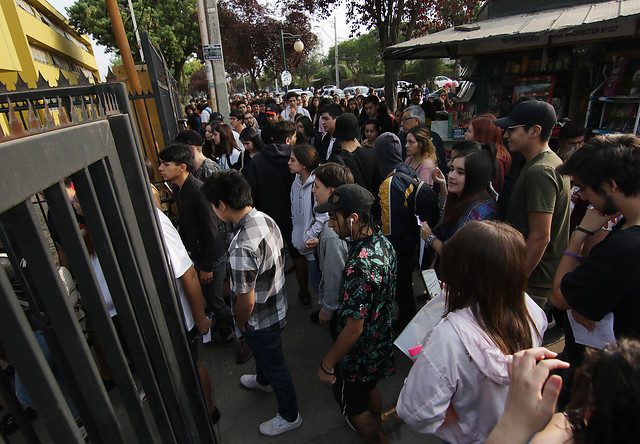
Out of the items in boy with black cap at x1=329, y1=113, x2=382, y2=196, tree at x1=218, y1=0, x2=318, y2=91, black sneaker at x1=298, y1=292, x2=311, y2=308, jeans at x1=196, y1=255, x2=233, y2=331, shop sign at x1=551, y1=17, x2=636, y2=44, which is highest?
tree at x1=218, y1=0, x2=318, y2=91

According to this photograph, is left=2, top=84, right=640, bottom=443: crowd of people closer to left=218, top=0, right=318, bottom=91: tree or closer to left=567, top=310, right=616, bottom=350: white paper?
left=567, top=310, right=616, bottom=350: white paper

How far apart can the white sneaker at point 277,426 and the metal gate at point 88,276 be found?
108 centimetres

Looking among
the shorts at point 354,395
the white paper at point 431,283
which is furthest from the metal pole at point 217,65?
the shorts at point 354,395

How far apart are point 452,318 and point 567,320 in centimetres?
127

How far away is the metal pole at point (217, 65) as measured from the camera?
7.71 meters

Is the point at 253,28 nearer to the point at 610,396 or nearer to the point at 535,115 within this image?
the point at 535,115

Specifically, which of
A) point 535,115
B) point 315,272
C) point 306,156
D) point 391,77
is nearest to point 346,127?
point 306,156

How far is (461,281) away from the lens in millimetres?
1365

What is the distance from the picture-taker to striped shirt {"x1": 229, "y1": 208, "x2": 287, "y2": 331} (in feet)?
6.95

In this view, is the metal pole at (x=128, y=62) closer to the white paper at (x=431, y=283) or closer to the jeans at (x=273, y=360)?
the jeans at (x=273, y=360)

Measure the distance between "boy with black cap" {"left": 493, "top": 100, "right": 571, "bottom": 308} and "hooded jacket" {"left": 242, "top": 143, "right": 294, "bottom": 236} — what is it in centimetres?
218

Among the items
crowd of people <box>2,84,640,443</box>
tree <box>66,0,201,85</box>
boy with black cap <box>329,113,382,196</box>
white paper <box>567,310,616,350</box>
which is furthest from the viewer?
tree <box>66,0,201,85</box>

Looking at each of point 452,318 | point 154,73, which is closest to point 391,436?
point 452,318

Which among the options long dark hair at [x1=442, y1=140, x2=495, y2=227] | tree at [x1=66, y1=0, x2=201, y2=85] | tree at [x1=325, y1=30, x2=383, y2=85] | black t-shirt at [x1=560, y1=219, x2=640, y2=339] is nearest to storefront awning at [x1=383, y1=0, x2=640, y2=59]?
long dark hair at [x1=442, y1=140, x2=495, y2=227]
